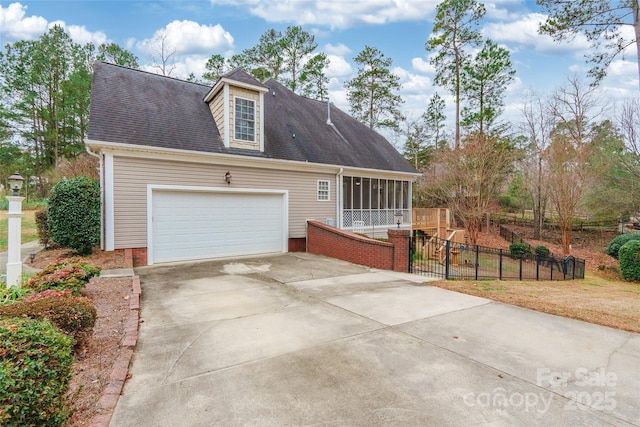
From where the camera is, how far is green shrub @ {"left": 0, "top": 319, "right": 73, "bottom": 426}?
1.89m

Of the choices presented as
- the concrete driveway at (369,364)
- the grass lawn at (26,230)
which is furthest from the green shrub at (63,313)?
the grass lawn at (26,230)

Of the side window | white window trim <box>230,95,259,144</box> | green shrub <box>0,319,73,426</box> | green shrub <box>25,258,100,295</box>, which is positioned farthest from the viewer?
the side window

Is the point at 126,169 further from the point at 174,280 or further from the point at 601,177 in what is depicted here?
the point at 601,177

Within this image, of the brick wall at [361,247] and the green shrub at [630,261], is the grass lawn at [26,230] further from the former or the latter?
the green shrub at [630,261]

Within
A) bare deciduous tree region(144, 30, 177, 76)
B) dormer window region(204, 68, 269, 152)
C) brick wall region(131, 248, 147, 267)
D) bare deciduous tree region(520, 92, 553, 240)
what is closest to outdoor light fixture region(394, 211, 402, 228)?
dormer window region(204, 68, 269, 152)

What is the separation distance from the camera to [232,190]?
1041 centimetres

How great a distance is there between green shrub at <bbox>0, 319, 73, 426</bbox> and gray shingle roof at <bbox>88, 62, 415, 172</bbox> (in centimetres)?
744

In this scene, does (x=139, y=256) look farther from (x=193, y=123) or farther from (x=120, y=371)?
(x=120, y=371)

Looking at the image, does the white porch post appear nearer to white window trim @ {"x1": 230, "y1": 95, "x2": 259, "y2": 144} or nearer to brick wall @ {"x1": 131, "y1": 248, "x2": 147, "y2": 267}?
brick wall @ {"x1": 131, "y1": 248, "x2": 147, "y2": 267}

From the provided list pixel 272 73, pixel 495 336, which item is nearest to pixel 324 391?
pixel 495 336

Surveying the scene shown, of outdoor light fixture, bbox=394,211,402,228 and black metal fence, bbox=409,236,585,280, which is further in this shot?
outdoor light fixture, bbox=394,211,402,228

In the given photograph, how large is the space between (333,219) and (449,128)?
59.9 ft

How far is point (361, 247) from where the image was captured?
990 cm

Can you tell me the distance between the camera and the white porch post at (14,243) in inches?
213
